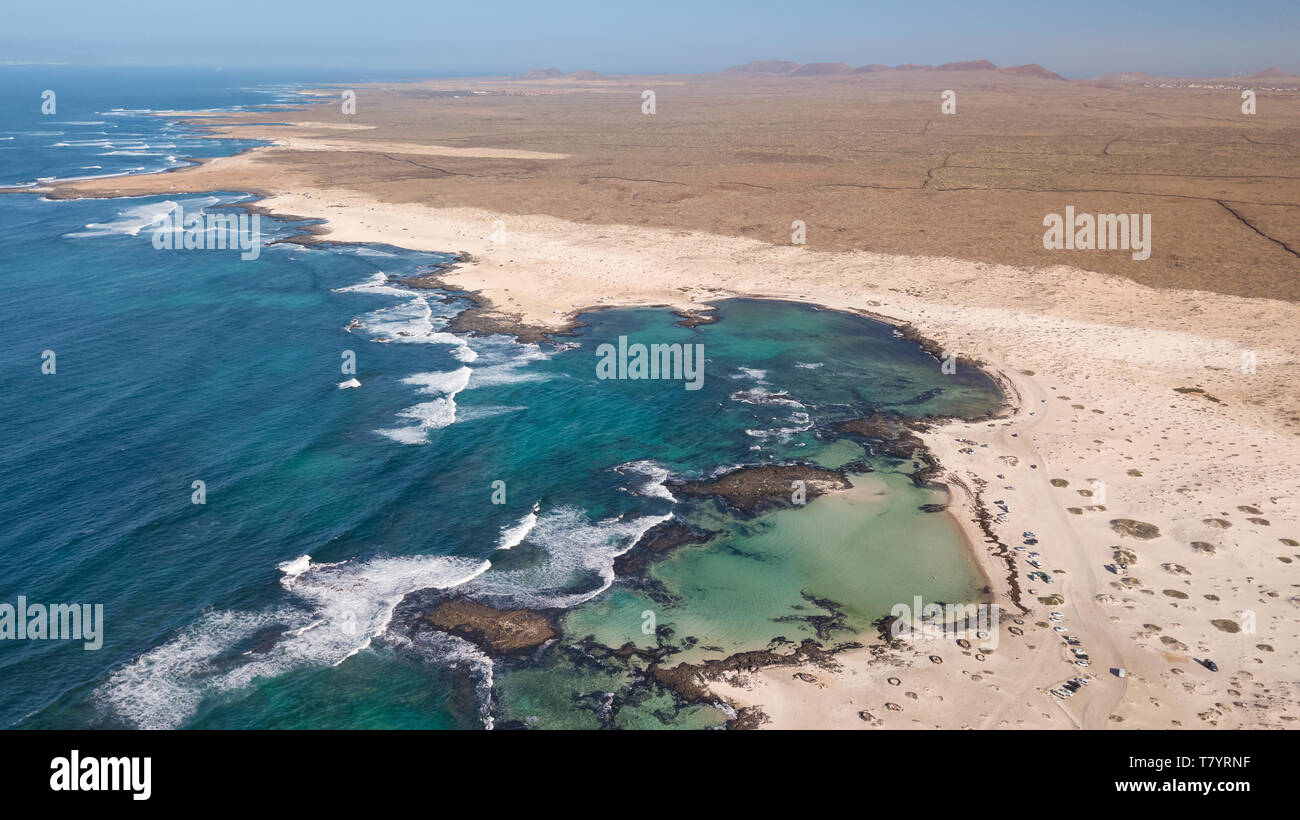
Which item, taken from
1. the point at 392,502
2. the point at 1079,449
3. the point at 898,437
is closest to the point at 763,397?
the point at 898,437

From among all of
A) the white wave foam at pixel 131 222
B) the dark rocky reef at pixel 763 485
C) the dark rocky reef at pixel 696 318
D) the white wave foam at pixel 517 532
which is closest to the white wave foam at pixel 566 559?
the white wave foam at pixel 517 532

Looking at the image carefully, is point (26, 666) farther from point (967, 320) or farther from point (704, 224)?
point (704, 224)

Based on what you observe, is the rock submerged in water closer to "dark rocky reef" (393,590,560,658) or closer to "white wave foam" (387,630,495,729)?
"dark rocky reef" (393,590,560,658)

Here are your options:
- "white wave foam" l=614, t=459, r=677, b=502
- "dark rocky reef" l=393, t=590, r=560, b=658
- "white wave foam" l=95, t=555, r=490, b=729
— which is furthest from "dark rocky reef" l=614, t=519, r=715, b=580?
"white wave foam" l=95, t=555, r=490, b=729

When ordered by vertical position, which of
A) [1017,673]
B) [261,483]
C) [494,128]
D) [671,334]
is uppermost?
[494,128]

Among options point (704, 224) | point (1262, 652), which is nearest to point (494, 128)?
point (704, 224)
